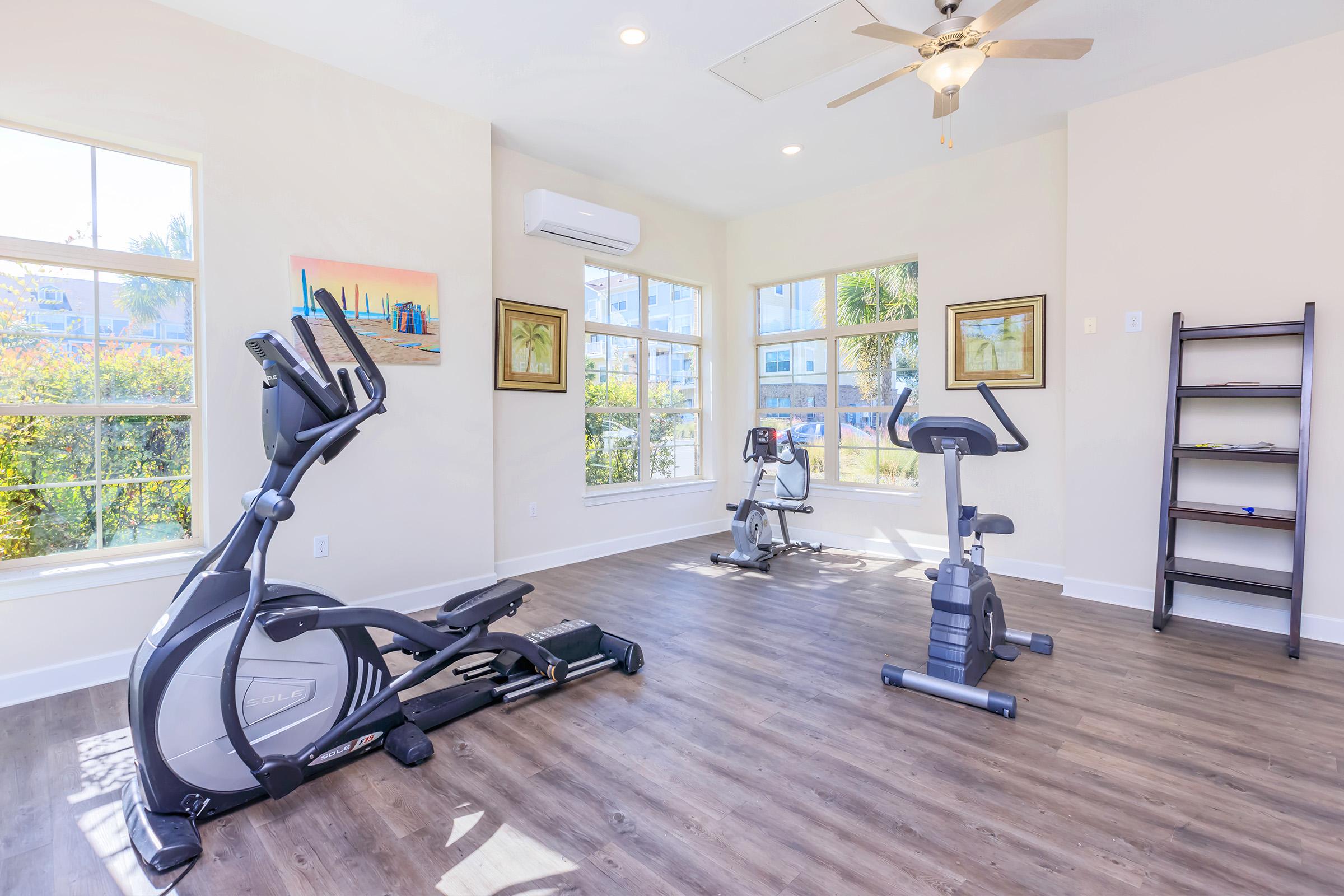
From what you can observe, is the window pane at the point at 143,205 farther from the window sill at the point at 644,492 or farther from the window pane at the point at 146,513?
the window sill at the point at 644,492

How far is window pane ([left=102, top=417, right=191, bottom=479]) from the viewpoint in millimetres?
3002

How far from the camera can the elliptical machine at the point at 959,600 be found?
8.87 ft

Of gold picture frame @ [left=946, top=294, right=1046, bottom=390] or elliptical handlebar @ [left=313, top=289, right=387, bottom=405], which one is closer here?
elliptical handlebar @ [left=313, top=289, right=387, bottom=405]

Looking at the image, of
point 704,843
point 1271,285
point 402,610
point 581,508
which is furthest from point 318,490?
point 1271,285

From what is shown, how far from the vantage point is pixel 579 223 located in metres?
4.80

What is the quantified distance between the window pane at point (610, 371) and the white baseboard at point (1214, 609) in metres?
3.68

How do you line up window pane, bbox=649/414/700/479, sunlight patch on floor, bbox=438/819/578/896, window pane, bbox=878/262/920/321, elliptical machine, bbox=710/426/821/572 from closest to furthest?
sunlight patch on floor, bbox=438/819/578/896, elliptical machine, bbox=710/426/821/572, window pane, bbox=878/262/920/321, window pane, bbox=649/414/700/479

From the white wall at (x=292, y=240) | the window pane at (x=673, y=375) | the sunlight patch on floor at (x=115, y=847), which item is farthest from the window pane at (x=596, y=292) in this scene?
the sunlight patch on floor at (x=115, y=847)

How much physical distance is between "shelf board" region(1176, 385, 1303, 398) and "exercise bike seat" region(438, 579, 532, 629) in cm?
367

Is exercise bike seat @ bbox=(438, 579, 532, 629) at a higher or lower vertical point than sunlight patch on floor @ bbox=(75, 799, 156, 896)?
higher

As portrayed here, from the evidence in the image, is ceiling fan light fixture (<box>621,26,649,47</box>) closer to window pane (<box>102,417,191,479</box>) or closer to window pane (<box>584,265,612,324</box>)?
window pane (<box>584,265,612,324</box>)

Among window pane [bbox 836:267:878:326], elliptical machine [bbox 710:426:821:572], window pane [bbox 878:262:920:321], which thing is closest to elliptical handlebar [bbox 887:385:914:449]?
elliptical machine [bbox 710:426:821:572]

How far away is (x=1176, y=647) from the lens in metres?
3.26

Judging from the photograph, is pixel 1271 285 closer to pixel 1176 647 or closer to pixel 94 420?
pixel 1176 647
